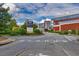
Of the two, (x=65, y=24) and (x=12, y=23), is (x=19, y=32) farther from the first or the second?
(x=65, y=24)

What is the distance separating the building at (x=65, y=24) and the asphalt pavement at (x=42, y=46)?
0.09 m

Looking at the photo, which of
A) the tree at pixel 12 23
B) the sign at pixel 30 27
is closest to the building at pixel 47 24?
the sign at pixel 30 27

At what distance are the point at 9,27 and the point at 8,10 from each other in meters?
0.19

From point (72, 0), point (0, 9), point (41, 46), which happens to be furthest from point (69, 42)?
point (0, 9)

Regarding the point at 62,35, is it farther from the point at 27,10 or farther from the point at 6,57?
the point at 6,57

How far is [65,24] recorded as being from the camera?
7.91ft

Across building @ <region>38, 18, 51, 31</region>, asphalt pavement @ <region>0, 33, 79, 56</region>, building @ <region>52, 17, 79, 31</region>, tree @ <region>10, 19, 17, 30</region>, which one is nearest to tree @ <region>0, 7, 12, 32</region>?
tree @ <region>10, 19, 17, 30</region>

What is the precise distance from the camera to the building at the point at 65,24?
7.81 ft

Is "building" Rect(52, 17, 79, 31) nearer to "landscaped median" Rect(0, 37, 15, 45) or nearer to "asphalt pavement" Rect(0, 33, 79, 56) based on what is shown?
"asphalt pavement" Rect(0, 33, 79, 56)

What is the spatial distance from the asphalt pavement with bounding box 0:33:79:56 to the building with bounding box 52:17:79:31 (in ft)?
0.30

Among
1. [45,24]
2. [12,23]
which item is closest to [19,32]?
[12,23]

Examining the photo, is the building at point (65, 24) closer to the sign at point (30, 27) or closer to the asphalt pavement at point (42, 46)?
the asphalt pavement at point (42, 46)

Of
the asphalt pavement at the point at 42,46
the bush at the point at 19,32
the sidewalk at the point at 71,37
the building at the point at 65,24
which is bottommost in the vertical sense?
the asphalt pavement at the point at 42,46

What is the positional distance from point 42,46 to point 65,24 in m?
0.36
